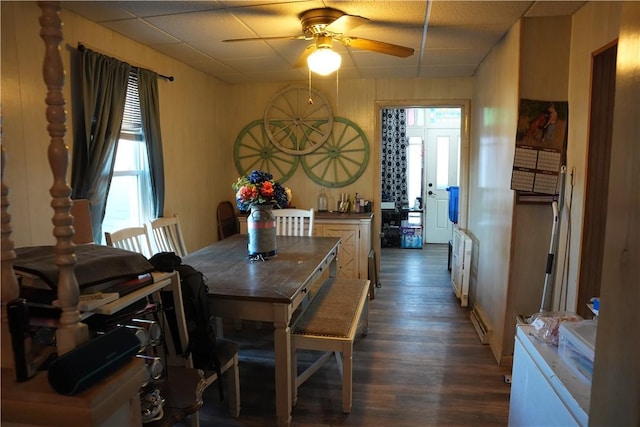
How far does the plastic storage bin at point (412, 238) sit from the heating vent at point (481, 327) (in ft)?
10.2

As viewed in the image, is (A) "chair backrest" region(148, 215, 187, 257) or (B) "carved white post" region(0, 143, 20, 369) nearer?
(B) "carved white post" region(0, 143, 20, 369)

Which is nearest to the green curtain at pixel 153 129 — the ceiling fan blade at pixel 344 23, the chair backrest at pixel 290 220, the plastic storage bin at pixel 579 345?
the chair backrest at pixel 290 220

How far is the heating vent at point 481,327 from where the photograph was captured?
3.12 meters

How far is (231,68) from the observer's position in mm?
3951

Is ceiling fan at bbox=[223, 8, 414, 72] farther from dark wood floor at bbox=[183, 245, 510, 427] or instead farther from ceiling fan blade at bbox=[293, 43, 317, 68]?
dark wood floor at bbox=[183, 245, 510, 427]

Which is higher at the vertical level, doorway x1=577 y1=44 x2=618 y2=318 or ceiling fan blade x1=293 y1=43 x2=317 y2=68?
ceiling fan blade x1=293 y1=43 x2=317 y2=68

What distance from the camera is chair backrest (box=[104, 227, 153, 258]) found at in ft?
8.34

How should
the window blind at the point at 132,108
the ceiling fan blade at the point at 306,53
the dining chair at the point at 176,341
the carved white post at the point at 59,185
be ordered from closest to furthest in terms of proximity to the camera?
the carved white post at the point at 59,185, the dining chair at the point at 176,341, the ceiling fan blade at the point at 306,53, the window blind at the point at 132,108

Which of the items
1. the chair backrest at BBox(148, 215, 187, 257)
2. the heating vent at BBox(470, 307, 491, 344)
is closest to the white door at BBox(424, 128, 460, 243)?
the heating vent at BBox(470, 307, 491, 344)

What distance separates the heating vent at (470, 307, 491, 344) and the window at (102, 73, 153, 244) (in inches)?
111

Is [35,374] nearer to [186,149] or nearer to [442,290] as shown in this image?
[186,149]

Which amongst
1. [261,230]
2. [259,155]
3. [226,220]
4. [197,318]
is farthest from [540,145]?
[226,220]

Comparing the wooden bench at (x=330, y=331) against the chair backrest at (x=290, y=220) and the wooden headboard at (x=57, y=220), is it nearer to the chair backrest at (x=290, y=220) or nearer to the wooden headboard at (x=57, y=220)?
the chair backrest at (x=290, y=220)

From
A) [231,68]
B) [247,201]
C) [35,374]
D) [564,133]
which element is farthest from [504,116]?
[35,374]
